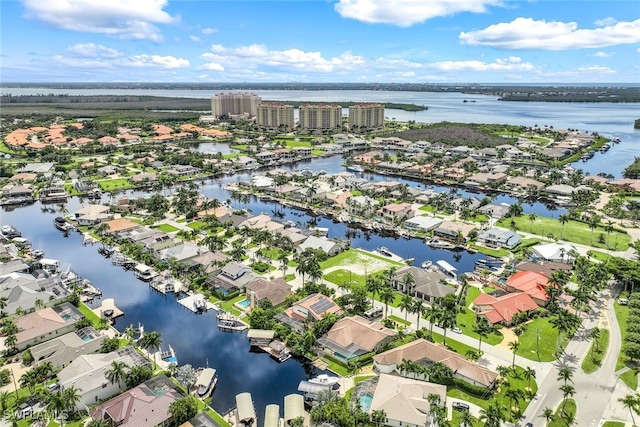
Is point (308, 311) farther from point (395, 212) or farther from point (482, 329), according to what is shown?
point (395, 212)

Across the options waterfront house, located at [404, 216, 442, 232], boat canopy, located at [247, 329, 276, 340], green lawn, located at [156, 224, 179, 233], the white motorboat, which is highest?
waterfront house, located at [404, 216, 442, 232]

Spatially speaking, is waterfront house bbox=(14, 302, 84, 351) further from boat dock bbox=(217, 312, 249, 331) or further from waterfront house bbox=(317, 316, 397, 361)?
waterfront house bbox=(317, 316, 397, 361)

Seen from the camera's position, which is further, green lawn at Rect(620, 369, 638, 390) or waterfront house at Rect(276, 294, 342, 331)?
waterfront house at Rect(276, 294, 342, 331)

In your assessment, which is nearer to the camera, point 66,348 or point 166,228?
point 66,348

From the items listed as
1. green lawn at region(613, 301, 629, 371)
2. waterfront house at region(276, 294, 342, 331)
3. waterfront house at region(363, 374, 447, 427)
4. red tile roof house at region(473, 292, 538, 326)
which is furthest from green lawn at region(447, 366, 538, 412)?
waterfront house at region(276, 294, 342, 331)

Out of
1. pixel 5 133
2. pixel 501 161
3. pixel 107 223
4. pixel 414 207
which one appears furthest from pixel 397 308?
pixel 5 133

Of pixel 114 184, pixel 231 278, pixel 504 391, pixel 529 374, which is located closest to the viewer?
pixel 504 391

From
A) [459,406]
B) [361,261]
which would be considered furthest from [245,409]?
[361,261]
